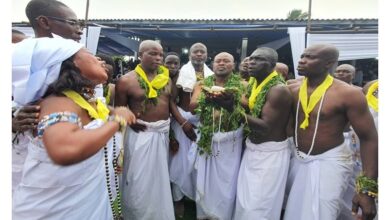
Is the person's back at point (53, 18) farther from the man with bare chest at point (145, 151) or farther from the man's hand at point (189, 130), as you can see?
the man's hand at point (189, 130)

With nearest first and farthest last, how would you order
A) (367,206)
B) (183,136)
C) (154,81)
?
(367,206)
(154,81)
(183,136)

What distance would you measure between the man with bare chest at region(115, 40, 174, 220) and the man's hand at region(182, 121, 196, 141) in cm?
34

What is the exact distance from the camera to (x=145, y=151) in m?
4.00

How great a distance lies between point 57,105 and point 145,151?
90.1 inches

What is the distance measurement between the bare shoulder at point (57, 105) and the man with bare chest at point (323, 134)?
2233 millimetres

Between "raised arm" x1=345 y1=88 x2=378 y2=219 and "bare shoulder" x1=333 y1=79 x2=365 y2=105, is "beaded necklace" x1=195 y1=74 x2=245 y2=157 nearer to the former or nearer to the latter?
"bare shoulder" x1=333 y1=79 x2=365 y2=105

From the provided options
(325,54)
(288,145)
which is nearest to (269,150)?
(288,145)

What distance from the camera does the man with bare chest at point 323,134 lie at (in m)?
2.88

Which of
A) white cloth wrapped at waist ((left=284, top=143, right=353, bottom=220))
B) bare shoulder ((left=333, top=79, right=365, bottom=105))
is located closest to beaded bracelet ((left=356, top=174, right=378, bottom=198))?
white cloth wrapped at waist ((left=284, top=143, right=353, bottom=220))

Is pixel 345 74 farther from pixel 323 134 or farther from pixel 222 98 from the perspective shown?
pixel 222 98

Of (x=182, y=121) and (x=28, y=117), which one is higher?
(x=28, y=117)

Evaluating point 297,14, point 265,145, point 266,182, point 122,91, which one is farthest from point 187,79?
point 297,14

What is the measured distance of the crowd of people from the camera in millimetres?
1835

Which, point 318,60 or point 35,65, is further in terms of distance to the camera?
point 318,60
